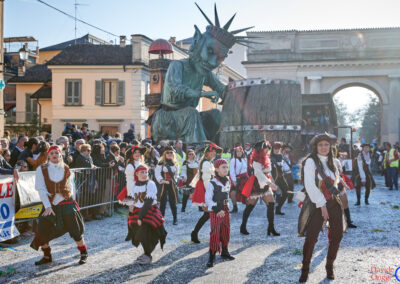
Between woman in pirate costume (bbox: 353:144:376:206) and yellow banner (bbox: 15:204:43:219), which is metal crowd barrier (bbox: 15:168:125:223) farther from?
woman in pirate costume (bbox: 353:144:376:206)

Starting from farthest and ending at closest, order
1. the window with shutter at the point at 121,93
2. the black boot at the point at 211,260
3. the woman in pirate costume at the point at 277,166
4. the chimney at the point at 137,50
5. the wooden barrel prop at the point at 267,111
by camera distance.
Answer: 1. the window with shutter at the point at 121,93
2. the chimney at the point at 137,50
3. the wooden barrel prop at the point at 267,111
4. the woman in pirate costume at the point at 277,166
5. the black boot at the point at 211,260

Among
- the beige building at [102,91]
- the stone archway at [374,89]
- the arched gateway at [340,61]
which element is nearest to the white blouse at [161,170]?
the arched gateway at [340,61]

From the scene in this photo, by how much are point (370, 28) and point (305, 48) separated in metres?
4.78

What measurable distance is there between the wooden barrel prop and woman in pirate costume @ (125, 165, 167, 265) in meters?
7.73

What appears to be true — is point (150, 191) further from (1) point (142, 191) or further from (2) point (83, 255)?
(2) point (83, 255)

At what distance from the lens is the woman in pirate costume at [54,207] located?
20.2 feet

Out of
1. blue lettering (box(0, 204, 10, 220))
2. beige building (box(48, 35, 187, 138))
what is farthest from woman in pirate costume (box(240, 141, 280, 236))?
beige building (box(48, 35, 187, 138))

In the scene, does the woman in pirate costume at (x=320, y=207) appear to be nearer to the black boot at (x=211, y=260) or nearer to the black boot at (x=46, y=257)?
the black boot at (x=211, y=260)

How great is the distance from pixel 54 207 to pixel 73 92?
31.2m

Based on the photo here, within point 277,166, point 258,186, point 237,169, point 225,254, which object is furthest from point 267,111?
point 225,254

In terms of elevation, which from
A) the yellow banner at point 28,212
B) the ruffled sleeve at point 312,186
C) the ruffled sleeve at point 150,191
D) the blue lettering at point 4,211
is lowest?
the yellow banner at point 28,212

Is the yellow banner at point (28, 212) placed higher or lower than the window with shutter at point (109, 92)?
lower

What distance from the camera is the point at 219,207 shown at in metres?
6.42

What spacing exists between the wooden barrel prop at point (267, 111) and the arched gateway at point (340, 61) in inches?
816
